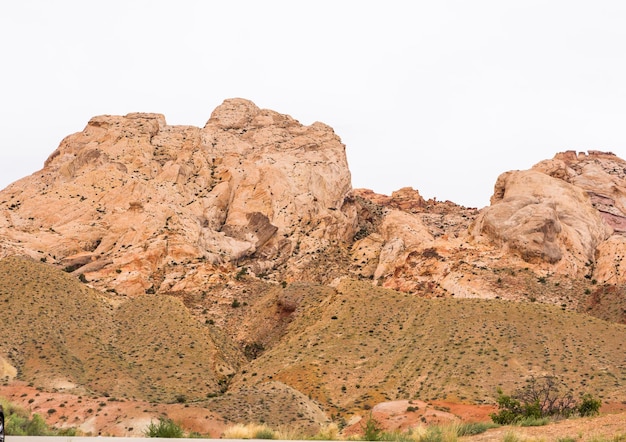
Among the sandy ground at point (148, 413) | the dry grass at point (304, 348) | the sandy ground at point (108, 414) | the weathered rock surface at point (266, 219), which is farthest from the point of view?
the weathered rock surface at point (266, 219)

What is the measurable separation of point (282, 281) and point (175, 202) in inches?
854

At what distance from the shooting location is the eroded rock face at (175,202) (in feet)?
281

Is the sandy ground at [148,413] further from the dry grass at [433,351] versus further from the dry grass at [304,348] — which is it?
the dry grass at [433,351]

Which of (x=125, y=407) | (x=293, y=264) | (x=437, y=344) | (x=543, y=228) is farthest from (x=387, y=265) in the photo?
(x=125, y=407)

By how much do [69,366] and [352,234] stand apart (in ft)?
196

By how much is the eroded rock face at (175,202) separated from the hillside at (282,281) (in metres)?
0.33

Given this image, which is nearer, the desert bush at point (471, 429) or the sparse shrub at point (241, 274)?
the desert bush at point (471, 429)

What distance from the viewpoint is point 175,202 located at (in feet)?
323

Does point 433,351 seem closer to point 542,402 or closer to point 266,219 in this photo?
point 542,402

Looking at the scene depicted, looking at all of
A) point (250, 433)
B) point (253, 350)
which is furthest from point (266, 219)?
point (250, 433)

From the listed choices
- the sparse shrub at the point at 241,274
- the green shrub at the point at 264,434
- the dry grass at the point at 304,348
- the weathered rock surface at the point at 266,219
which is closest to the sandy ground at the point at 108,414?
the dry grass at the point at 304,348

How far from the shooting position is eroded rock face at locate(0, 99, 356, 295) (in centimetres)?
8562

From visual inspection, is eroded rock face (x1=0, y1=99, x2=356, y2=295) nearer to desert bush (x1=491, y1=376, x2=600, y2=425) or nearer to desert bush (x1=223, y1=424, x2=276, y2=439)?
desert bush (x1=491, y1=376, x2=600, y2=425)

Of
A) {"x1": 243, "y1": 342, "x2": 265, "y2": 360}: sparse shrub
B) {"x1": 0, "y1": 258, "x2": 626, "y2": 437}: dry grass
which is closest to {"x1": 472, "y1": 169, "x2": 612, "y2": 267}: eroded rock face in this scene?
{"x1": 0, "y1": 258, "x2": 626, "y2": 437}: dry grass
